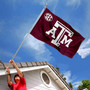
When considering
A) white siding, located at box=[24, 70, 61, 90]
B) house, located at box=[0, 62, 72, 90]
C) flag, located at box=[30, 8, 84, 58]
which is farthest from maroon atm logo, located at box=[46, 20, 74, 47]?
white siding, located at box=[24, 70, 61, 90]

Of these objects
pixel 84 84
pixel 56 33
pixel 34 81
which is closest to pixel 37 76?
pixel 34 81

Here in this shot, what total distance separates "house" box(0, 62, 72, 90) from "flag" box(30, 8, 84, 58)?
152 cm

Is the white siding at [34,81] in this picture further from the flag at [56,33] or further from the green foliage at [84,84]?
the green foliage at [84,84]

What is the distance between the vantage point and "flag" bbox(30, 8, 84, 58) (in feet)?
17.0

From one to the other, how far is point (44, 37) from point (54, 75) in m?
3.37

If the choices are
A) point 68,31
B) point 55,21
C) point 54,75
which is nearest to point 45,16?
point 55,21

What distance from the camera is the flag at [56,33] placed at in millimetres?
5193

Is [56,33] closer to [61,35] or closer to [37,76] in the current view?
[61,35]

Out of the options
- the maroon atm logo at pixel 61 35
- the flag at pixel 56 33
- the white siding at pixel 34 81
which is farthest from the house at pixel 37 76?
the maroon atm logo at pixel 61 35

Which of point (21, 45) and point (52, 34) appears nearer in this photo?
point (21, 45)

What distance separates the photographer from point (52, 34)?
211 inches

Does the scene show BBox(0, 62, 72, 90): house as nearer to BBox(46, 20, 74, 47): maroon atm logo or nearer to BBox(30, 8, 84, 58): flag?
BBox(30, 8, 84, 58): flag

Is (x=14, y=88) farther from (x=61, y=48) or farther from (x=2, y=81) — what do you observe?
(x=61, y=48)

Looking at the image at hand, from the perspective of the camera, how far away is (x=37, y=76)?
630cm
